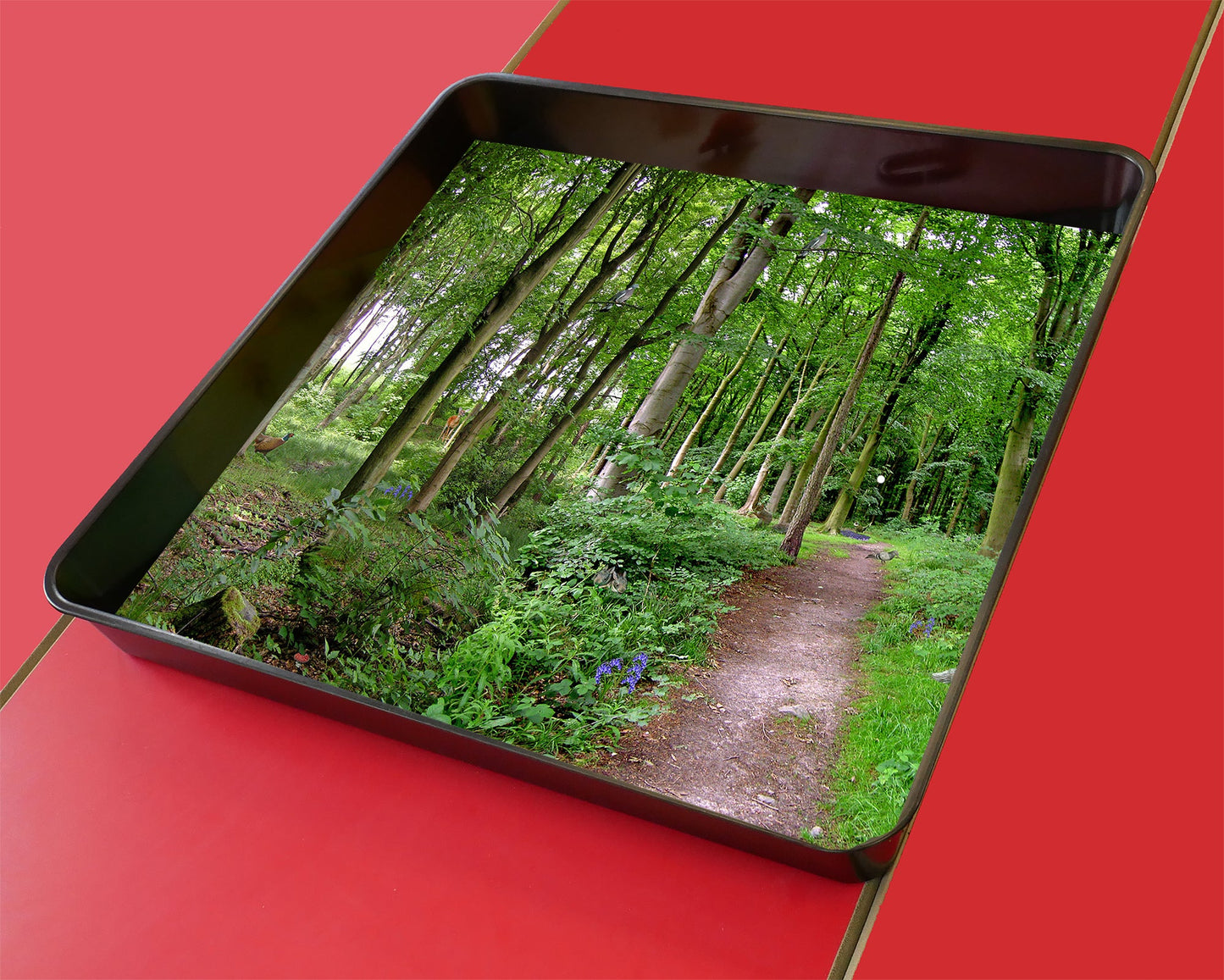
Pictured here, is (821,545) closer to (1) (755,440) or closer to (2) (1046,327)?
(1) (755,440)

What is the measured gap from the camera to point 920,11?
7.89 ft

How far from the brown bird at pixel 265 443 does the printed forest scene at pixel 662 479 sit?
0.03 feet

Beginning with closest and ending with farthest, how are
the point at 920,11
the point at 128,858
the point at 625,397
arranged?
the point at 128,858
the point at 625,397
the point at 920,11

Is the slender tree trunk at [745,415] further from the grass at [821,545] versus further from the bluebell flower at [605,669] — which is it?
the bluebell flower at [605,669]

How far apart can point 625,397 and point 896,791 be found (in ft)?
4.08

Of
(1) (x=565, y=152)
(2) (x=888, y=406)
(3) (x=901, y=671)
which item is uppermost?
(1) (x=565, y=152)

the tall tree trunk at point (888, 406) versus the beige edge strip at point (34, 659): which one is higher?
the tall tree trunk at point (888, 406)

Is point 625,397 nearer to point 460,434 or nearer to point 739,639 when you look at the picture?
point 460,434

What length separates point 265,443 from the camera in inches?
79.8

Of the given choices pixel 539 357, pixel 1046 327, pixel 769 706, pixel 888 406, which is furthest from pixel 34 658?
pixel 1046 327

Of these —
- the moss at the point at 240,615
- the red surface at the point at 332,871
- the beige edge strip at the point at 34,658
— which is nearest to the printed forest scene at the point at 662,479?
the moss at the point at 240,615

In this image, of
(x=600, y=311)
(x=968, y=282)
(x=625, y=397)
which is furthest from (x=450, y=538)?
(x=968, y=282)

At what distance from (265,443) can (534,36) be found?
1605 mm

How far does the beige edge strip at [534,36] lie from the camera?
8.51 ft
